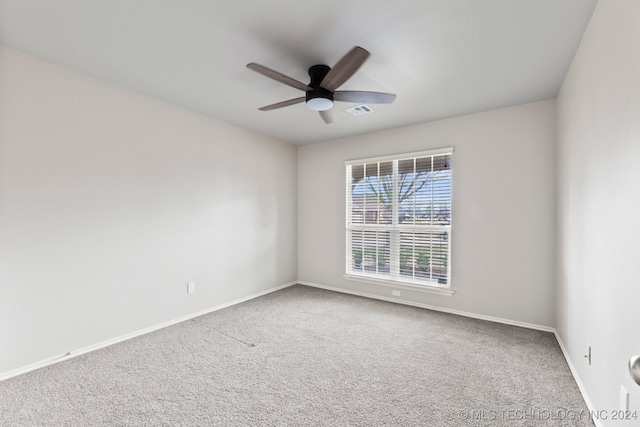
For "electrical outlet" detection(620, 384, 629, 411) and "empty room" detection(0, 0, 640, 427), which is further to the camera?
"empty room" detection(0, 0, 640, 427)

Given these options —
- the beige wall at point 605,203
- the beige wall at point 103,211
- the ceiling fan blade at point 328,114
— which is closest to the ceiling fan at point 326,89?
the ceiling fan blade at point 328,114

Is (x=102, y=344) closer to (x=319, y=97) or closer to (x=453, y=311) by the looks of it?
(x=319, y=97)

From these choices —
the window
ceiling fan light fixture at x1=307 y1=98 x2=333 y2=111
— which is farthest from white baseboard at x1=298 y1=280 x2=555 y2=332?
ceiling fan light fixture at x1=307 y1=98 x2=333 y2=111

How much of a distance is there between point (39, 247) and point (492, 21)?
3.85 m

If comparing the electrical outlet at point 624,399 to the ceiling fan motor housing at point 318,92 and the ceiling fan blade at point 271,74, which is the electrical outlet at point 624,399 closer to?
the ceiling fan motor housing at point 318,92

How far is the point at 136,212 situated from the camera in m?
3.05

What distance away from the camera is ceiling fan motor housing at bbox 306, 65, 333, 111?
7.88 ft

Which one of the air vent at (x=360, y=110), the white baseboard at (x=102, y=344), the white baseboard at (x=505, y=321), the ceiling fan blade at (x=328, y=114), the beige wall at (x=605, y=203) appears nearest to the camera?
the beige wall at (x=605, y=203)

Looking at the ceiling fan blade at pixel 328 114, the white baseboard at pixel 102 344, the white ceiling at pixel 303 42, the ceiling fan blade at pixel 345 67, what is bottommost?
the white baseboard at pixel 102 344

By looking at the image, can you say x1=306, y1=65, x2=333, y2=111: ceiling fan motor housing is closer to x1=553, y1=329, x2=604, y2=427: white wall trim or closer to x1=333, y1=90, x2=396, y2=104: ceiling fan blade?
x1=333, y1=90, x2=396, y2=104: ceiling fan blade

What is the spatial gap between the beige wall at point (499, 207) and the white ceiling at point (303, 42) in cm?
47

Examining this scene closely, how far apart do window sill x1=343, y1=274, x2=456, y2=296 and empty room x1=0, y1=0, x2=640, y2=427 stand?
0.12 feet

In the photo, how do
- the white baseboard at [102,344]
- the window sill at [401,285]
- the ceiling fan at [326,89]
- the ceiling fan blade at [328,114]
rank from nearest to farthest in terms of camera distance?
1. the ceiling fan at [326,89]
2. the white baseboard at [102,344]
3. the ceiling fan blade at [328,114]
4. the window sill at [401,285]

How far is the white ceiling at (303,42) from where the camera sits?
1822 millimetres
